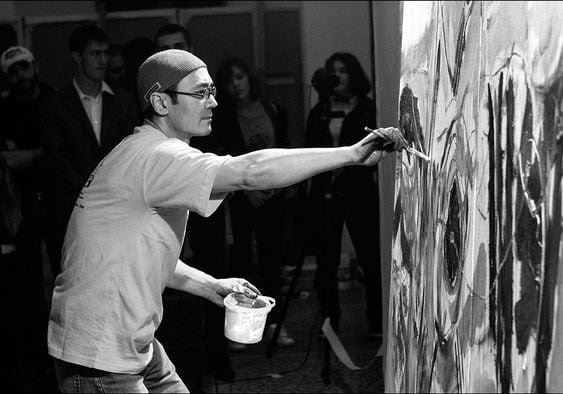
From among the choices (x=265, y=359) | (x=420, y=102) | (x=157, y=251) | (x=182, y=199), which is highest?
(x=420, y=102)

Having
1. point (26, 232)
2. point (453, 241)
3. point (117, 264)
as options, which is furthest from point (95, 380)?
point (26, 232)

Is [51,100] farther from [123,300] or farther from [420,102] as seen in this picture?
[420,102]

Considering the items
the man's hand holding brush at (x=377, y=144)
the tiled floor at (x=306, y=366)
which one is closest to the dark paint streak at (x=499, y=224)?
the man's hand holding brush at (x=377, y=144)

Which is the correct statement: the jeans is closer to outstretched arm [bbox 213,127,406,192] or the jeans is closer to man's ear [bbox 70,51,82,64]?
outstretched arm [bbox 213,127,406,192]

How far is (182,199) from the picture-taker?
2.60 meters

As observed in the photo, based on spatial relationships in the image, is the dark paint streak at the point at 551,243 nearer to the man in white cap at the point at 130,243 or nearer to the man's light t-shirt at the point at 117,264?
the man in white cap at the point at 130,243

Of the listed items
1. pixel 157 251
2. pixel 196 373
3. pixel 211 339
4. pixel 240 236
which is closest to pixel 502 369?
pixel 157 251

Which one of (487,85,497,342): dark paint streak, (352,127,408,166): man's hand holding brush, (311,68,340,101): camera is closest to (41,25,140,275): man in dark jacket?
(311,68,340,101): camera

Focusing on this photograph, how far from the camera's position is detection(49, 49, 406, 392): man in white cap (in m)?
2.80

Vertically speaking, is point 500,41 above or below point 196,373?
above

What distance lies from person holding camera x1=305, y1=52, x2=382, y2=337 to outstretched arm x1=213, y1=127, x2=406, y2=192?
2564mm

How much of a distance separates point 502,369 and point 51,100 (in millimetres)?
3687

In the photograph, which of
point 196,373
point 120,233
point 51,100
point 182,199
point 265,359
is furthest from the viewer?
point 265,359

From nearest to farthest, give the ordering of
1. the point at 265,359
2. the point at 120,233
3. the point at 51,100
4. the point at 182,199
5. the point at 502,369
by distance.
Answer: the point at 502,369 → the point at 182,199 → the point at 120,233 → the point at 51,100 → the point at 265,359
